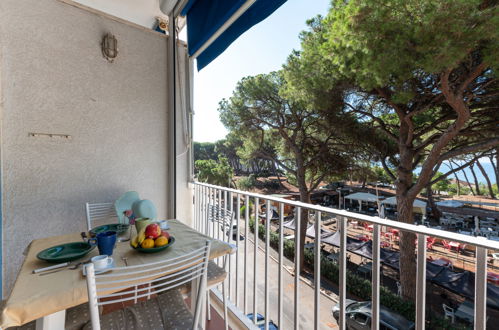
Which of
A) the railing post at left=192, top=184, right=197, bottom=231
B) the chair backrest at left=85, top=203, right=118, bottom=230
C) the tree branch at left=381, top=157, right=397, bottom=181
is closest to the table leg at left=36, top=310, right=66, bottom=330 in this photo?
the chair backrest at left=85, top=203, right=118, bottom=230

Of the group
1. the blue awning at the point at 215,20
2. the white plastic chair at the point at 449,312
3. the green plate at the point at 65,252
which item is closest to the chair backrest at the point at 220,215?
the green plate at the point at 65,252

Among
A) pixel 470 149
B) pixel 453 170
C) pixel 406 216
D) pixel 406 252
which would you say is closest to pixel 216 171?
pixel 406 216

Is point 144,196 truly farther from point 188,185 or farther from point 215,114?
point 215,114

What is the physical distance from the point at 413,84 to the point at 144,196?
5.76 meters

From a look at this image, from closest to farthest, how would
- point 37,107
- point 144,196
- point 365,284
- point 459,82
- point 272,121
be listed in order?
point 37,107 → point 144,196 → point 459,82 → point 365,284 → point 272,121

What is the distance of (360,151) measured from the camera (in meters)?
7.50

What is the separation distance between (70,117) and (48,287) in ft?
5.75

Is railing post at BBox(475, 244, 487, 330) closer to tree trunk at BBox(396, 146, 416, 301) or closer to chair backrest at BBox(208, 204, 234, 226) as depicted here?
chair backrest at BBox(208, 204, 234, 226)

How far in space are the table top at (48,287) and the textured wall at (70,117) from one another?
2.85 ft

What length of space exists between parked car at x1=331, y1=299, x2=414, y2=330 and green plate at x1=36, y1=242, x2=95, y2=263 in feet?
16.0

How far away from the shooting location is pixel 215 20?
6.59 ft

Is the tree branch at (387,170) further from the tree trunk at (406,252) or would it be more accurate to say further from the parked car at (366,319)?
the parked car at (366,319)

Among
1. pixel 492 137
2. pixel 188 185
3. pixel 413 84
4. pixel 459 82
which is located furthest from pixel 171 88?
pixel 492 137

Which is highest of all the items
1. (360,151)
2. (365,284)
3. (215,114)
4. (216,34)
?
(215,114)
